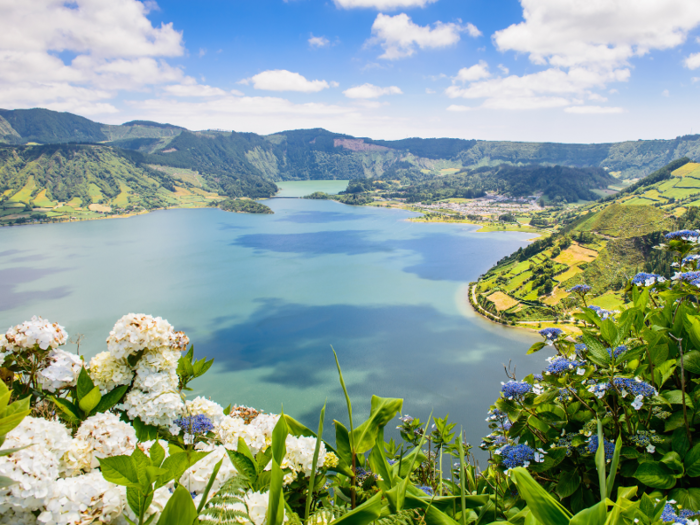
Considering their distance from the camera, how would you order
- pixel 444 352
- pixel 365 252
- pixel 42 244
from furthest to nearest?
1. pixel 42 244
2. pixel 365 252
3. pixel 444 352

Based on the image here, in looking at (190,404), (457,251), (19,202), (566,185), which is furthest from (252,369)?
(566,185)

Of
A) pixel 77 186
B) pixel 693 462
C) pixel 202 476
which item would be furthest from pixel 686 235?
pixel 77 186

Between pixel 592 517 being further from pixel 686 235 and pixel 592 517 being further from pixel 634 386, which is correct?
pixel 686 235

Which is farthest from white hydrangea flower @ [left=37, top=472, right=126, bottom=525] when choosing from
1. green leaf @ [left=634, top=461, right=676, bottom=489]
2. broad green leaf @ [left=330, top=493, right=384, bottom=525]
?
green leaf @ [left=634, top=461, right=676, bottom=489]

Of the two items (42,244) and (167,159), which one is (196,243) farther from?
(167,159)

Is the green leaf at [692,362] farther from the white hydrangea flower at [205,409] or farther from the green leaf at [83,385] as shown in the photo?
the green leaf at [83,385]

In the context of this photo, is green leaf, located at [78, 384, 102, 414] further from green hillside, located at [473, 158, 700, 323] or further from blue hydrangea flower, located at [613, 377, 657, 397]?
green hillside, located at [473, 158, 700, 323]

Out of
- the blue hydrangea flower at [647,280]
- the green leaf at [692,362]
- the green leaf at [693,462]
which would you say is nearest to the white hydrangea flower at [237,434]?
the green leaf at [693,462]
